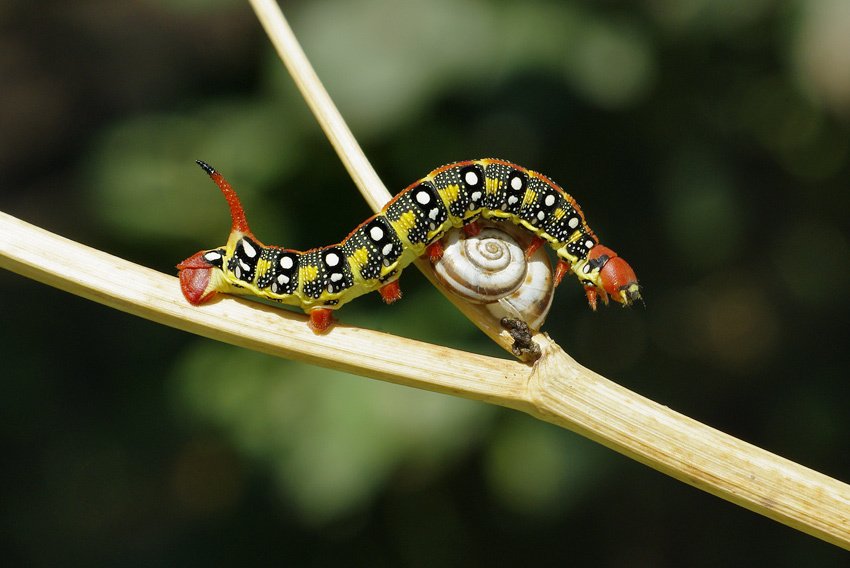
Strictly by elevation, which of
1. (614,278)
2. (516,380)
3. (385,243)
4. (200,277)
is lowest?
(200,277)

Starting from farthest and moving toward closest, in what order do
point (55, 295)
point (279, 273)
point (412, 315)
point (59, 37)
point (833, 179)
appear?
point (59, 37) < point (55, 295) < point (833, 179) < point (412, 315) < point (279, 273)

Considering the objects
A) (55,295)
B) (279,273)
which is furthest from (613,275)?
(55,295)

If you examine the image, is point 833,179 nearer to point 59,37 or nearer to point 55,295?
point 55,295

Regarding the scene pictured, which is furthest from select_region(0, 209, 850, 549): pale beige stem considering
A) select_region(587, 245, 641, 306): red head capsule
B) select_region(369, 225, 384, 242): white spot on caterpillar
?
select_region(587, 245, 641, 306): red head capsule

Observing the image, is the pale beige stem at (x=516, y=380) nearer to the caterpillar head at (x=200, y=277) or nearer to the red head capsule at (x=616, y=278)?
the caterpillar head at (x=200, y=277)

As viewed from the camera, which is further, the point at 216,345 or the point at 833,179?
the point at 833,179

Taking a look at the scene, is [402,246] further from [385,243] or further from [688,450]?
[688,450]

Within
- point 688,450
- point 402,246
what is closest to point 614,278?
point 402,246
